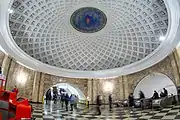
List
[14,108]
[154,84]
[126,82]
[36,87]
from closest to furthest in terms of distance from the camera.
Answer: [14,108] → [36,87] → [126,82] → [154,84]

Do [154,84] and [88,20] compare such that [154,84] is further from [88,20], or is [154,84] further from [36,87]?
[36,87]

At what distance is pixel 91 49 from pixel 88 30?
2.55 meters

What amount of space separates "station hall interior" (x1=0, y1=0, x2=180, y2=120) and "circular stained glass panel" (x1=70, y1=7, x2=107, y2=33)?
0.09 metres

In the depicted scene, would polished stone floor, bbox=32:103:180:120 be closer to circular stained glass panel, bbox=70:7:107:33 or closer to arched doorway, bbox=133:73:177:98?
circular stained glass panel, bbox=70:7:107:33

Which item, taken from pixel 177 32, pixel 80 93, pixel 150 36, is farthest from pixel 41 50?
pixel 177 32

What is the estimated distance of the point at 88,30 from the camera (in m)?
16.6

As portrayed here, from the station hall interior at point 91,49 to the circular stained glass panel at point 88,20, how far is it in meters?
0.09

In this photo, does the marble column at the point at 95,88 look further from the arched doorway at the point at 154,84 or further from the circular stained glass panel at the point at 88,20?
the circular stained glass panel at the point at 88,20

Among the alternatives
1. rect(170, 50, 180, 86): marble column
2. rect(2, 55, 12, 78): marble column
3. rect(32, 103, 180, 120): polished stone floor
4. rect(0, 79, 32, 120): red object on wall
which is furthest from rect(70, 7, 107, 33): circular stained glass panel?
rect(0, 79, 32, 120): red object on wall

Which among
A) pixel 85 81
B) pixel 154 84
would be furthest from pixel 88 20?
pixel 154 84

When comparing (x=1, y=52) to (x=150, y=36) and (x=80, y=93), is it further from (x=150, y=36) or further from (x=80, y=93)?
(x=150, y=36)

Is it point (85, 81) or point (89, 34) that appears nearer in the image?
point (89, 34)

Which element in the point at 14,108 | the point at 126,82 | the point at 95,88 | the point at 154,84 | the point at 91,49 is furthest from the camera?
the point at 154,84

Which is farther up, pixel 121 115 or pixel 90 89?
pixel 90 89
